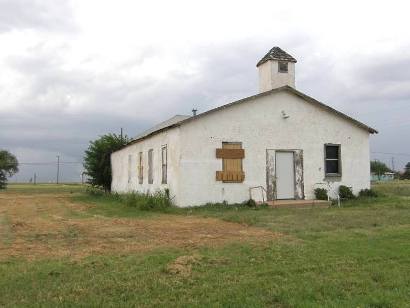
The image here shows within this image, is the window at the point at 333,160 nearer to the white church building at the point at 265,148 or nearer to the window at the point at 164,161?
the white church building at the point at 265,148

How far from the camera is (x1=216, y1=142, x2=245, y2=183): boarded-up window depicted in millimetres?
20016

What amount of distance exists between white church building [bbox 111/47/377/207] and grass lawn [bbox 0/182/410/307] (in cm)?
689

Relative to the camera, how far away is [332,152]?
22406mm

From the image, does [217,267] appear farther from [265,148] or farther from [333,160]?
[333,160]

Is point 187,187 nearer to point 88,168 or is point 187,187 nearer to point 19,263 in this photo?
point 19,263

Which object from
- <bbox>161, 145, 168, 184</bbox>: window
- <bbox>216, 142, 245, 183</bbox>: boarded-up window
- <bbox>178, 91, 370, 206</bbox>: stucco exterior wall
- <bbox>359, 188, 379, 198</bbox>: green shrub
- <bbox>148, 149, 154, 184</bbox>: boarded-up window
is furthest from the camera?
<bbox>148, 149, 154, 184</bbox>: boarded-up window

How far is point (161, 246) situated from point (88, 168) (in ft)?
95.4

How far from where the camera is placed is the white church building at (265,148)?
779 inches

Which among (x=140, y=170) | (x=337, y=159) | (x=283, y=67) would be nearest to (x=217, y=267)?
(x=337, y=159)

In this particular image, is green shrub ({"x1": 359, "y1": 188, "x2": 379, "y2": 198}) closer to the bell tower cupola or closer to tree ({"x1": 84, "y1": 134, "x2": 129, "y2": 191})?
the bell tower cupola

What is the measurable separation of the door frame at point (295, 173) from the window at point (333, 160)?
4.73 ft

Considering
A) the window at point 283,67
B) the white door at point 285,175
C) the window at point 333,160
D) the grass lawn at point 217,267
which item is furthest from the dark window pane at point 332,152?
the grass lawn at point 217,267

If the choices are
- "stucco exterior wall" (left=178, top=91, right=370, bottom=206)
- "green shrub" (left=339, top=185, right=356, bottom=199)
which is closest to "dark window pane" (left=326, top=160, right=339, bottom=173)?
"stucco exterior wall" (left=178, top=91, right=370, bottom=206)

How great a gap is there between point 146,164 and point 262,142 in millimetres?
6969
